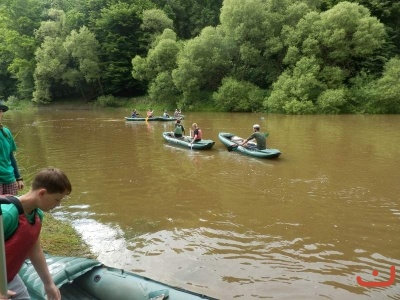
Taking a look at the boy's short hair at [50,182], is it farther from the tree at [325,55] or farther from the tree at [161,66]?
the tree at [161,66]

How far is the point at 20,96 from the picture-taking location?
150 feet

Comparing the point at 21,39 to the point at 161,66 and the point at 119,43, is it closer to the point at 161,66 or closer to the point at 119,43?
the point at 119,43

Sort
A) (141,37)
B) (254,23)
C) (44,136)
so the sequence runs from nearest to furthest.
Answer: (44,136)
(254,23)
(141,37)

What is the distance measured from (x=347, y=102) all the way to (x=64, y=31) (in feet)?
97.2

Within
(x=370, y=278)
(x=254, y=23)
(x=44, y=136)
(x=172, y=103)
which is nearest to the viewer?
(x=370, y=278)

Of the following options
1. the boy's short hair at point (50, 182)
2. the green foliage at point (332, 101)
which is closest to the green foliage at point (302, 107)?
the green foliage at point (332, 101)

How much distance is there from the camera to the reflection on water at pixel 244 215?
4633 mm

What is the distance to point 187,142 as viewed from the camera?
43.3 feet

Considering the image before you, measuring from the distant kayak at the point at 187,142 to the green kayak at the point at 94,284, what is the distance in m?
9.19

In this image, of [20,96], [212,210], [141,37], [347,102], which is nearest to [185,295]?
[212,210]

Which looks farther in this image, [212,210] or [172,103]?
[172,103]

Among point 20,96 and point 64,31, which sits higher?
point 64,31

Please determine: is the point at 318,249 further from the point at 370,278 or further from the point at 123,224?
the point at 123,224

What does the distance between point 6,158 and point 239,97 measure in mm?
25988
